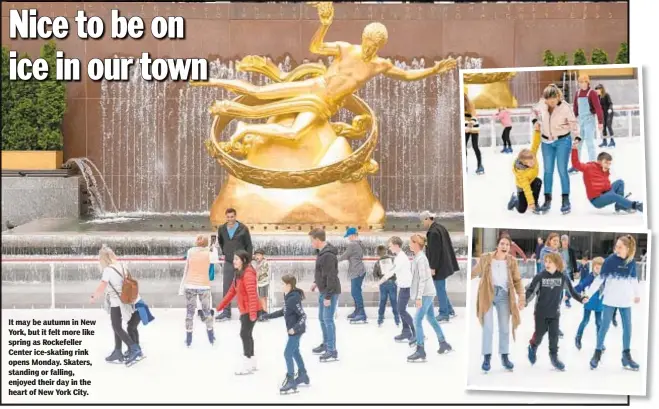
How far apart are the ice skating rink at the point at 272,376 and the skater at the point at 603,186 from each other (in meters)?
0.92

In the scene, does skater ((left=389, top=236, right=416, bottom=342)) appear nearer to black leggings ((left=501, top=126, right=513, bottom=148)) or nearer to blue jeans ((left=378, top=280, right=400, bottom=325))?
blue jeans ((left=378, top=280, right=400, bottom=325))

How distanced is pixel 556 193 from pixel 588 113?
0.70 m

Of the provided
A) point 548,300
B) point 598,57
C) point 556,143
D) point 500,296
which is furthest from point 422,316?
point 598,57

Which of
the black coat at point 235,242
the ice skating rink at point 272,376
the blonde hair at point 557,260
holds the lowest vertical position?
the ice skating rink at point 272,376

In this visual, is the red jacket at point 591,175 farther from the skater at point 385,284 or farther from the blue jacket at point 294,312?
the blue jacket at point 294,312

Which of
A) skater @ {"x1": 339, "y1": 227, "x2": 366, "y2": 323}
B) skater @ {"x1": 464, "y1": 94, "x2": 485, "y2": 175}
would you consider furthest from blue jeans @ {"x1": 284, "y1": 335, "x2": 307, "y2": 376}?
skater @ {"x1": 464, "y1": 94, "x2": 485, "y2": 175}

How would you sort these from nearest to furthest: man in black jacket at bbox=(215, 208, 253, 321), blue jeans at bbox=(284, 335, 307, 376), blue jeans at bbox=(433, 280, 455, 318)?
blue jeans at bbox=(284, 335, 307, 376) < blue jeans at bbox=(433, 280, 455, 318) < man in black jacket at bbox=(215, 208, 253, 321)

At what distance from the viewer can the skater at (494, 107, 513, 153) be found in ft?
26.6

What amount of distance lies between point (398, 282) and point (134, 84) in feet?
23.5

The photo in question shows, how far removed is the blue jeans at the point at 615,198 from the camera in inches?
304

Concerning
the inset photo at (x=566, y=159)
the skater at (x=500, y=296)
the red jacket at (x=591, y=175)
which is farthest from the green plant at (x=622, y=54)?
the skater at (x=500, y=296)

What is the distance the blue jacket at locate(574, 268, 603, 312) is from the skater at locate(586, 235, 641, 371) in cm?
4

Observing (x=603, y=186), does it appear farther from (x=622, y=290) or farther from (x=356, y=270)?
(x=356, y=270)

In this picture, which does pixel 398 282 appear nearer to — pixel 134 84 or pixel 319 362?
pixel 319 362
